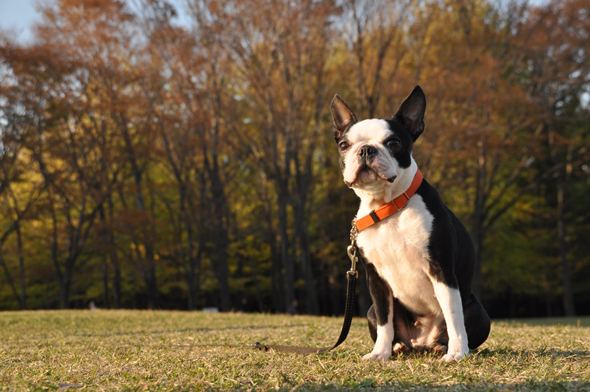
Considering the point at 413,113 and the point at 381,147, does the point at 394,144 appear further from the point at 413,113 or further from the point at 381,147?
the point at 413,113

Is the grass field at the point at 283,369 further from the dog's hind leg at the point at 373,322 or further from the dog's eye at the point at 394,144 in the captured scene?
the dog's eye at the point at 394,144

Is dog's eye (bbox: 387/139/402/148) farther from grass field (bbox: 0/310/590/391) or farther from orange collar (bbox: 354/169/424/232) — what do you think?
grass field (bbox: 0/310/590/391)

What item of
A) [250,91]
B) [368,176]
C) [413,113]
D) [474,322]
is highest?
[250,91]

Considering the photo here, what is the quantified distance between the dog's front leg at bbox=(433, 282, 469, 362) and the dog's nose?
3.13 feet

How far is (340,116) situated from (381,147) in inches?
23.5

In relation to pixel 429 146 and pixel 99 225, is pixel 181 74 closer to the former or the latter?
pixel 99 225

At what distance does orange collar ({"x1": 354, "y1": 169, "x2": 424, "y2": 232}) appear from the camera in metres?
3.46

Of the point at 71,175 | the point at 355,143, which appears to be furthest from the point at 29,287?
the point at 355,143

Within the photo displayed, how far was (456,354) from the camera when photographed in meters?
3.28

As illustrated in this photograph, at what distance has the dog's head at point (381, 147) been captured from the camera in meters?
3.35

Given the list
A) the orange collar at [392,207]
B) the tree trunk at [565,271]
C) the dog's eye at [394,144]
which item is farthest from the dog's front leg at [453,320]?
the tree trunk at [565,271]

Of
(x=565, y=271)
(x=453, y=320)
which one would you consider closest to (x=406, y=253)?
(x=453, y=320)

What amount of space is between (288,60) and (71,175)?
945 centimetres

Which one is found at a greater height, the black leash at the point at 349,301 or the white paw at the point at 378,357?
the black leash at the point at 349,301
